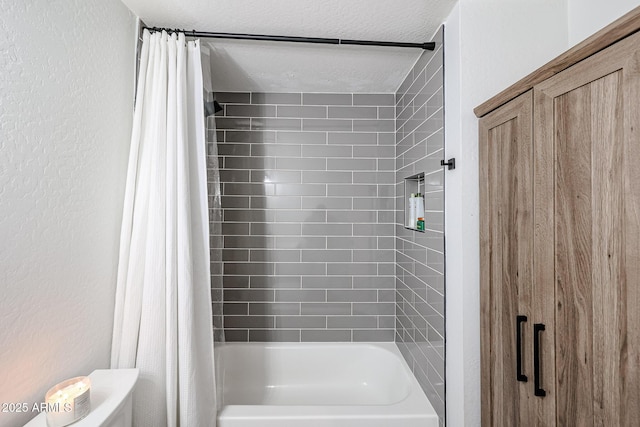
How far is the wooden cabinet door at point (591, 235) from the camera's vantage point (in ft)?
2.04

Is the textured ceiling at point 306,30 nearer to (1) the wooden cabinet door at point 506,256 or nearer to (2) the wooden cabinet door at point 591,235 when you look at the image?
(1) the wooden cabinet door at point 506,256

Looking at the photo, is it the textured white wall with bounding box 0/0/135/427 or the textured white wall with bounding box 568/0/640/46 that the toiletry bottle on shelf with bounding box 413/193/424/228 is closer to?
the textured white wall with bounding box 568/0/640/46

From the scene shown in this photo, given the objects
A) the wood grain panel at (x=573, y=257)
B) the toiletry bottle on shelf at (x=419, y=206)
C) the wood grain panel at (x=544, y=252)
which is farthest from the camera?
the toiletry bottle on shelf at (x=419, y=206)

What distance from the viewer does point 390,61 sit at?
1.82 meters

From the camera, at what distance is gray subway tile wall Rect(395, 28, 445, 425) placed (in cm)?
146

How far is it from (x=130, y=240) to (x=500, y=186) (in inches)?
58.9

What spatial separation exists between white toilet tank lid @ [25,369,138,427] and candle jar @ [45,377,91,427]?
0.03 meters

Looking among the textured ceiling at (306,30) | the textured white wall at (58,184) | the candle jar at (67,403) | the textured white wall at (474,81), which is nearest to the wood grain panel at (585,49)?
the textured white wall at (474,81)

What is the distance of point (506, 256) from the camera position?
1.03 metres

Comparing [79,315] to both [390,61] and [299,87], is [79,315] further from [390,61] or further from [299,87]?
[390,61]

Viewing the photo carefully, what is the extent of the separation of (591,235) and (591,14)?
1063 mm

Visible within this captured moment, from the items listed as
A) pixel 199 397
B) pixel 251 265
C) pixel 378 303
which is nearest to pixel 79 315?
pixel 199 397

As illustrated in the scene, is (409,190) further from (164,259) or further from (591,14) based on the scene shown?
(164,259)

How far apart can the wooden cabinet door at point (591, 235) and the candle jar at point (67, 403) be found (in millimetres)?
1339
